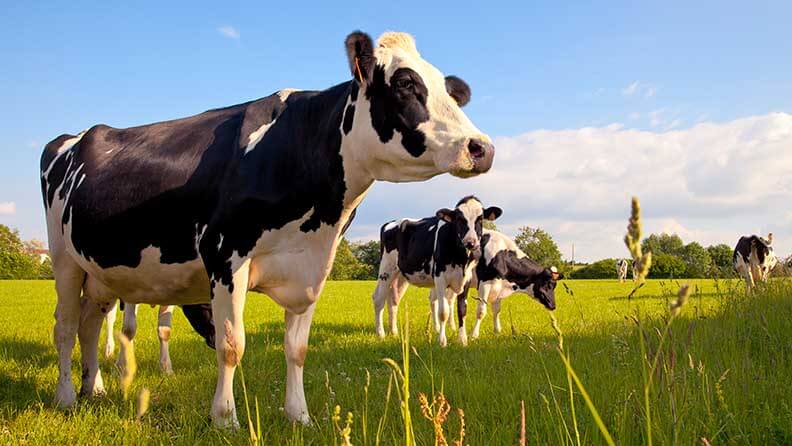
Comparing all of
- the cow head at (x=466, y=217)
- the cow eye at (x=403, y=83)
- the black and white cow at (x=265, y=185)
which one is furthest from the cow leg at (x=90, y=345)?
the cow head at (x=466, y=217)

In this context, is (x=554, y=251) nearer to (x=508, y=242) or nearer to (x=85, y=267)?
(x=508, y=242)

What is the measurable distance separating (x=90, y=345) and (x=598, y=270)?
69.0 meters

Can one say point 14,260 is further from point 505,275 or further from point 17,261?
point 505,275

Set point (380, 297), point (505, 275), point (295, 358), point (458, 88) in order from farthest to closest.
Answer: point (380, 297) → point (505, 275) → point (295, 358) → point (458, 88)

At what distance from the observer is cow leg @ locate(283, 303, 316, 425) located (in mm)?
4438

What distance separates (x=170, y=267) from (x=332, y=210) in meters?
1.39

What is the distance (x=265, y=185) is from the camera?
13.5 feet

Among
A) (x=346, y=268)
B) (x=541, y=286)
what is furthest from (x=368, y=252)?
(x=541, y=286)

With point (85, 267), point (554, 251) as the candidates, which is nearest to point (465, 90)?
point (85, 267)

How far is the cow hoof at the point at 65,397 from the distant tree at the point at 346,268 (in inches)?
3579

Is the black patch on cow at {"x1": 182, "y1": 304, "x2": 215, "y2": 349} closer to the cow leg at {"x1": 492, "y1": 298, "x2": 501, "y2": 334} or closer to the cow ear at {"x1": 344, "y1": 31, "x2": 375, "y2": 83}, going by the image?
the cow ear at {"x1": 344, "y1": 31, "x2": 375, "y2": 83}

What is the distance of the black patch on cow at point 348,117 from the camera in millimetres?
4042

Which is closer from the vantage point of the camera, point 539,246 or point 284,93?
point 284,93

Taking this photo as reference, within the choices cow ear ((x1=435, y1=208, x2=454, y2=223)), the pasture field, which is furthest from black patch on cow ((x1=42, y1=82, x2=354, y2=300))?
cow ear ((x1=435, y1=208, x2=454, y2=223))
